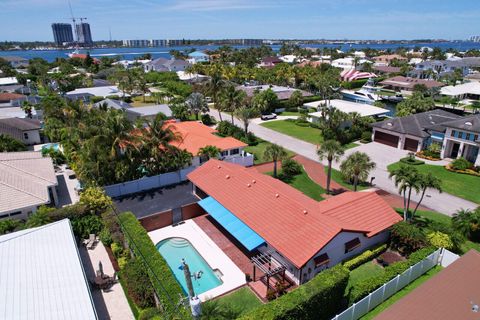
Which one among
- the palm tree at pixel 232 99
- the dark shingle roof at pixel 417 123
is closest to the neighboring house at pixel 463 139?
the dark shingle roof at pixel 417 123

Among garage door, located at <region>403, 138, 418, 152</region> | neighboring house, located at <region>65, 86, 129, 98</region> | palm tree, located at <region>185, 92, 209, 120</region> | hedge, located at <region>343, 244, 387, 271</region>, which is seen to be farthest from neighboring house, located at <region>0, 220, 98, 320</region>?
neighboring house, located at <region>65, 86, 129, 98</region>

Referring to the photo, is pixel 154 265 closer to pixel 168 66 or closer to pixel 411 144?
pixel 411 144

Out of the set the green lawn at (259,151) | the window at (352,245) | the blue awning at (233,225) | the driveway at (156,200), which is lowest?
the green lawn at (259,151)

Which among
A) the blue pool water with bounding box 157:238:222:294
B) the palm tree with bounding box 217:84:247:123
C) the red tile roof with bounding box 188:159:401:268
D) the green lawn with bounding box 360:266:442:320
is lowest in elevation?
the blue pool water with bounding box 157:238:222:294

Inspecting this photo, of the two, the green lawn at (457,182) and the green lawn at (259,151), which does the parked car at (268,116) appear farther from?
the green lawn at (457,182)

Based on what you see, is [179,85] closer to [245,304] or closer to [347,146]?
[347,146]

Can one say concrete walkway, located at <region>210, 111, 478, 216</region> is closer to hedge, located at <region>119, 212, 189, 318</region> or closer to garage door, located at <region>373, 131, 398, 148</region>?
garage door, located at <region>373, 131, 398, 148</region>

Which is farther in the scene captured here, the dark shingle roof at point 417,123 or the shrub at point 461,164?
the dark shingle roof at point 417,123
